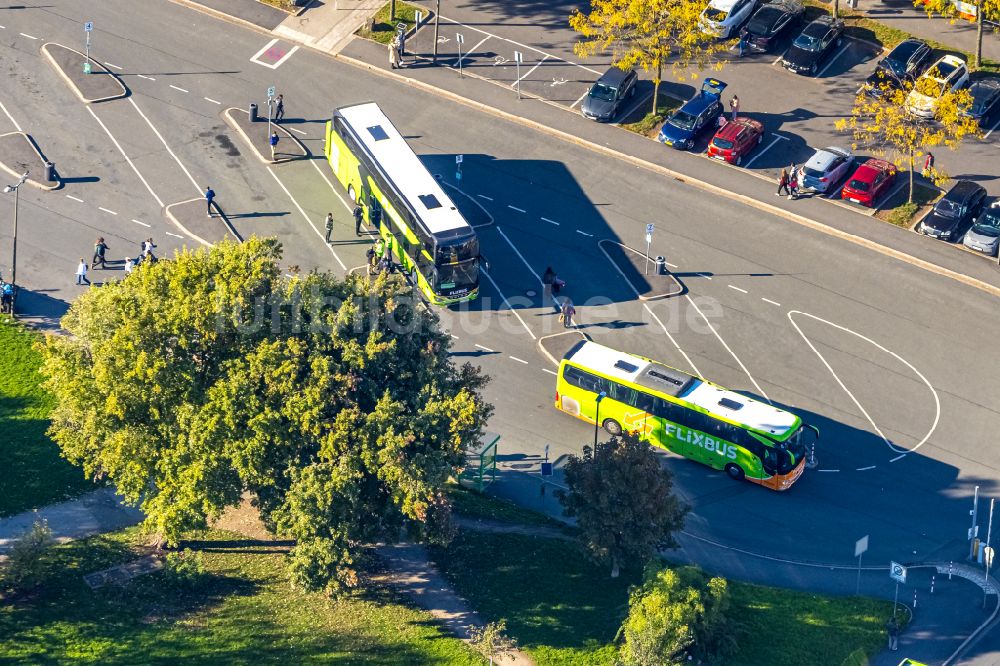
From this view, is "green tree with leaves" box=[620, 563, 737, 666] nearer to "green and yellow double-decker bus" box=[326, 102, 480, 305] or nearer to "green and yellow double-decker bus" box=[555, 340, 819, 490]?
"green and yellow double-decker bus" box=[555, 340, 819, 490]

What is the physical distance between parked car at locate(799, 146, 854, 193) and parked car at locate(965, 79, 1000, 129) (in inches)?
339

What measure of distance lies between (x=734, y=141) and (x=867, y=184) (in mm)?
7623

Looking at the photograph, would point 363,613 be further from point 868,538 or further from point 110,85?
point 110,85

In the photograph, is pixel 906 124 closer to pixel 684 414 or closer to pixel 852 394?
pixel 852 394

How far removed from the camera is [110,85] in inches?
3600

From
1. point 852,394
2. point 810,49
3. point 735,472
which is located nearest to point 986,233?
point 852,394

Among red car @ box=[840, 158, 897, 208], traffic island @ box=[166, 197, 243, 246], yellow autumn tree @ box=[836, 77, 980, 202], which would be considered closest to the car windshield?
yellow autumn tree @ box=[836, 77, 980, 202]

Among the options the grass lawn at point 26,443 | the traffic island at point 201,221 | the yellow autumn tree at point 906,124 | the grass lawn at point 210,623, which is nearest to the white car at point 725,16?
the yellow autumn tree at point 906,124

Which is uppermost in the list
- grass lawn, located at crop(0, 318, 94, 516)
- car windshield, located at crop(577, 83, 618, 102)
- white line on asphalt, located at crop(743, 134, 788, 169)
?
car windshield, located at crop(577, 83, 618, 102)

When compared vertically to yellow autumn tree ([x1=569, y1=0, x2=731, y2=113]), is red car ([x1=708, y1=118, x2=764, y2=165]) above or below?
below

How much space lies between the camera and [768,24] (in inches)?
3725

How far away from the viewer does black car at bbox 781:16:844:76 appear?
93125 mm

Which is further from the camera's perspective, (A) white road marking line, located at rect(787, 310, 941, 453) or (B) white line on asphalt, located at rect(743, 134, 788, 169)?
(B) white line on asphalt, located at rect(743, 134, 788, 169)

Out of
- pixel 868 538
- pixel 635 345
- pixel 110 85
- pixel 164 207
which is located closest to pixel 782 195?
pixel 635 345
